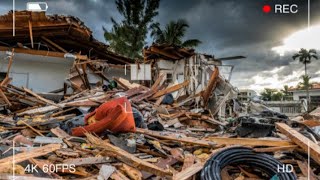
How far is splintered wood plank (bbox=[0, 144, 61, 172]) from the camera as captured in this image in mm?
3797

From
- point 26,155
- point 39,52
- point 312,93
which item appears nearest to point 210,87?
point 39,52

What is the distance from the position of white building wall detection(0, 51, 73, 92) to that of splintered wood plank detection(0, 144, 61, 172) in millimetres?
8970

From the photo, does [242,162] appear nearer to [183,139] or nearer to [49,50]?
[183,139]

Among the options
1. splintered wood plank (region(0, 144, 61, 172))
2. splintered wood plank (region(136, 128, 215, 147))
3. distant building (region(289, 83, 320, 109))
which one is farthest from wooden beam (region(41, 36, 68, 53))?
distant building (region(289, 83, 320, 109))

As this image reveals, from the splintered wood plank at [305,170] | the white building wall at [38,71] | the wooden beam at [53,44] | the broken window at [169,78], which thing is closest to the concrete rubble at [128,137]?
the splintered wood plank at [305,170]

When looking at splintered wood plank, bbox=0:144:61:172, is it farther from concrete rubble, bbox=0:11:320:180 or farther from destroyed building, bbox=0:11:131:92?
A: destroyed building, bbox=0:11:131:92

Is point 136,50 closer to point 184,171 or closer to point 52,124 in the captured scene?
point 52,124

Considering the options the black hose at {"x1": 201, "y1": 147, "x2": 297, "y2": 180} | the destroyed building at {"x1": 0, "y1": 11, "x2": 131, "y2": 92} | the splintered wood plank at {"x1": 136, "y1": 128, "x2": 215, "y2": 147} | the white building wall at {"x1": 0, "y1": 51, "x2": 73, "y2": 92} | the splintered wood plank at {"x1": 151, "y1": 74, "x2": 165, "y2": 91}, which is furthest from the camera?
the white building wall at {"x1": 0, "y1": 51, "x2": 73, "y2": 92}

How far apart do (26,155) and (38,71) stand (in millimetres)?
10457

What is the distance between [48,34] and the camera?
1177 centimetres

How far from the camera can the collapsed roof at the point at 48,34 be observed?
10.6 metres

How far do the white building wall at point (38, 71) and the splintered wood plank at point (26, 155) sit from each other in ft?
29.4

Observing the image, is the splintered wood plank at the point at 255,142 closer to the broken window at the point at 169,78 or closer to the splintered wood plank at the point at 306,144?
the splintered wood plank at the point at 306,144

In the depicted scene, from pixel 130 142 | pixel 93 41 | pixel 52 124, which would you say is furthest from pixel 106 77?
pixel 130 142
